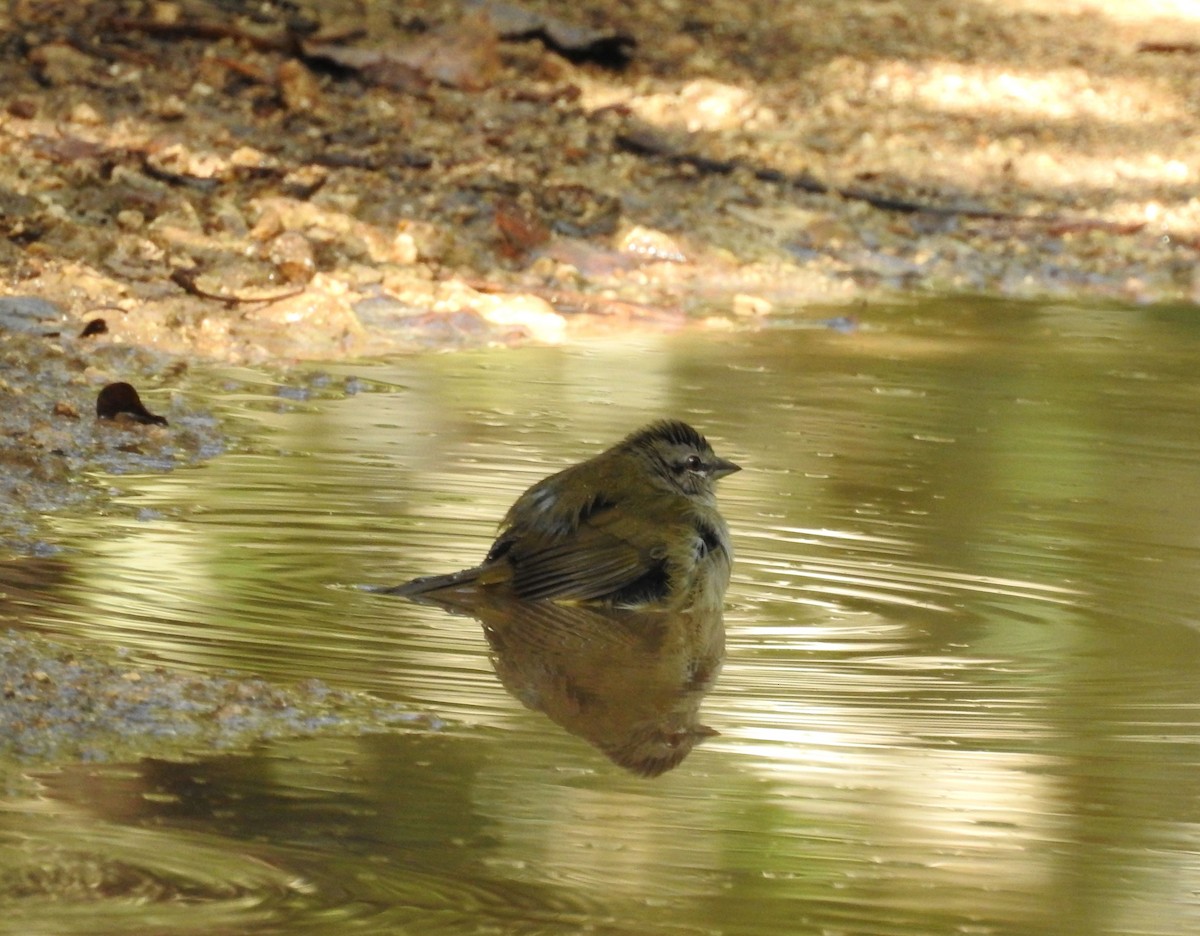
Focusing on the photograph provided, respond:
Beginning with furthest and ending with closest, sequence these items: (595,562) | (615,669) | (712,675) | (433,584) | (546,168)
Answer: (546,168) → (595,562) → (433,584) → (615,669) → (712,675)

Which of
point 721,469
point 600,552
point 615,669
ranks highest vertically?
point 721,469

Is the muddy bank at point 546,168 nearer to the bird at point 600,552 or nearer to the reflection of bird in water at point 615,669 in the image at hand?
the bird at point 600,552

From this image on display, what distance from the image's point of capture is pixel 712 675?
169 inches

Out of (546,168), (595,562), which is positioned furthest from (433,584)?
(546,168)

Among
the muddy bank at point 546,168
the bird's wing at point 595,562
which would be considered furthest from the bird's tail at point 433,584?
the muddy bank at point 546,168

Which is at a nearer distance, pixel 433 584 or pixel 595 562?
pixel 433 584

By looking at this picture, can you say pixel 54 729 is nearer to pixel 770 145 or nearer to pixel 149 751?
pixel 149 751

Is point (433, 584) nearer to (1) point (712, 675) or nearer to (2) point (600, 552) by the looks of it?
(2) point (600, 552)

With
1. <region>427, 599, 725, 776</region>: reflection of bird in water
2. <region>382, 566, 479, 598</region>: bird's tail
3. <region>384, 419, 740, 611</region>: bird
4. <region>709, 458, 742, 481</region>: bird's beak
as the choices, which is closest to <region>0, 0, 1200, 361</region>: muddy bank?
<region>709, 458, 742, 481</region>: bird's beak

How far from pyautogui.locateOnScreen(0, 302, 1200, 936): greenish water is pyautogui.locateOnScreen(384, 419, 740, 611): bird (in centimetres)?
16

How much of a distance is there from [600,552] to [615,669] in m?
0.62

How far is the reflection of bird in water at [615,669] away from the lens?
3807mm

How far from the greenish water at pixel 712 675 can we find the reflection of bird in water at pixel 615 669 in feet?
0.11

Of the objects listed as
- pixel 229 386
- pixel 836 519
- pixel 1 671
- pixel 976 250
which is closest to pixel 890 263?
pixel 976 250
